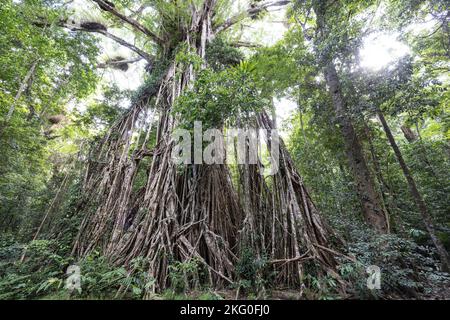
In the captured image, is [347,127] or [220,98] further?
[347,127]

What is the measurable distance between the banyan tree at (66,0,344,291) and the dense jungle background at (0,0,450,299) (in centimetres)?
2

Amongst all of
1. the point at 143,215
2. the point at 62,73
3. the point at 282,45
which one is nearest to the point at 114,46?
the point at 62,73

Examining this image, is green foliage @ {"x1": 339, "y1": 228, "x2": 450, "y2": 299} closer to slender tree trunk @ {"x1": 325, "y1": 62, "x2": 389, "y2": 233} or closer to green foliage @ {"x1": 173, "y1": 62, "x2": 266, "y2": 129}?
slender tree trunk @ {"x1": 325, "y1": 62, "x2": 389, "y2": 233}

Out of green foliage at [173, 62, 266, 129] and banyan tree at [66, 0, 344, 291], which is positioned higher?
green foliage at [173, 62, 266, 129]

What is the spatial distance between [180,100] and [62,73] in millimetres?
5151

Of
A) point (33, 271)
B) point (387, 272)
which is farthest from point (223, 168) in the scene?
point (33, 271)

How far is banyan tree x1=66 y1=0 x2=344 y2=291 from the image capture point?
8.21 feet

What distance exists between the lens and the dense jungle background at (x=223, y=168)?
2.33m

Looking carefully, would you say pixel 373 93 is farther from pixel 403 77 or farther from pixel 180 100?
pixel 180 100

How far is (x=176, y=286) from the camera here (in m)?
2.26

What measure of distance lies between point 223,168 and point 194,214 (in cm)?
101

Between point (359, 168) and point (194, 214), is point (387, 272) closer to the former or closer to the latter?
point (359, 168)

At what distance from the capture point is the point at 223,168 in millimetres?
3693

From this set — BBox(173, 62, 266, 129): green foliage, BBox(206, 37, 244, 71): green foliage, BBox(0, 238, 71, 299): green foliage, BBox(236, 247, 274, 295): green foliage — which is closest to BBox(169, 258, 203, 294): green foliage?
BBox(236, 247, 274, 295): green foliage
